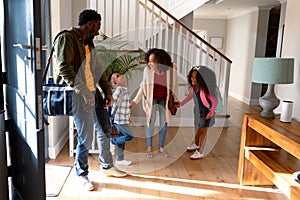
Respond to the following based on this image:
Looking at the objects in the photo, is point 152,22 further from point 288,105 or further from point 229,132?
point 288,105

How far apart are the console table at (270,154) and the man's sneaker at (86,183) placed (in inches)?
51.3

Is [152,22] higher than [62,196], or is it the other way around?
[152,22]

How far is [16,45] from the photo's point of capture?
165cm

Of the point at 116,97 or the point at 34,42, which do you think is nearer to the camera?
the point at 34,42

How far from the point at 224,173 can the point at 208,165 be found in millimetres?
220

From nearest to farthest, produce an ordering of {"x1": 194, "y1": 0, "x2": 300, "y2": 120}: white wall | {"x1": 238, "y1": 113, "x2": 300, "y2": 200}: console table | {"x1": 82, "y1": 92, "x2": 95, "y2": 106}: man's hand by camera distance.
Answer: {"x1": 238, "y1": 113, "x2": 300, "y2": 200}: console table < {"x1": 82, "y1": 92, "x2": 95, "y2": 106}: man's hand < {"x1": 194, "y1": 0, "x2": 300, "y2": 120}: white wall

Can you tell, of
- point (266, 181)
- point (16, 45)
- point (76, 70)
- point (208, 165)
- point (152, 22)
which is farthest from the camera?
point (152, 22)

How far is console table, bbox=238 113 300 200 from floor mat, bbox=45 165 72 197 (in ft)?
5.11

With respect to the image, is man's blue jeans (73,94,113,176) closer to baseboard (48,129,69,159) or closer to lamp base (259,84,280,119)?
baseboard (48,129,69,159)

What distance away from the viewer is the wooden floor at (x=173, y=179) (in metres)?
2.26

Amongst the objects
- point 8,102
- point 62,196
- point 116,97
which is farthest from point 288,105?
point 8,102

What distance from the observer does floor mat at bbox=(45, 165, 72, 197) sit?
222 centimetres

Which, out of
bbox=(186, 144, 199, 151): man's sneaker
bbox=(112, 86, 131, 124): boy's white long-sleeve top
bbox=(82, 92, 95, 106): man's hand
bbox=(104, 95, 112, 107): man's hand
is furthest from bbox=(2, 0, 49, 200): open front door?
bbox=(186, 144, 199, 151): man's sneaker

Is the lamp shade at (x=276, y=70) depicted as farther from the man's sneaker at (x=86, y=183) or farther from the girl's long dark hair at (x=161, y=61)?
the man's sneaker at (x=86, y=183)
